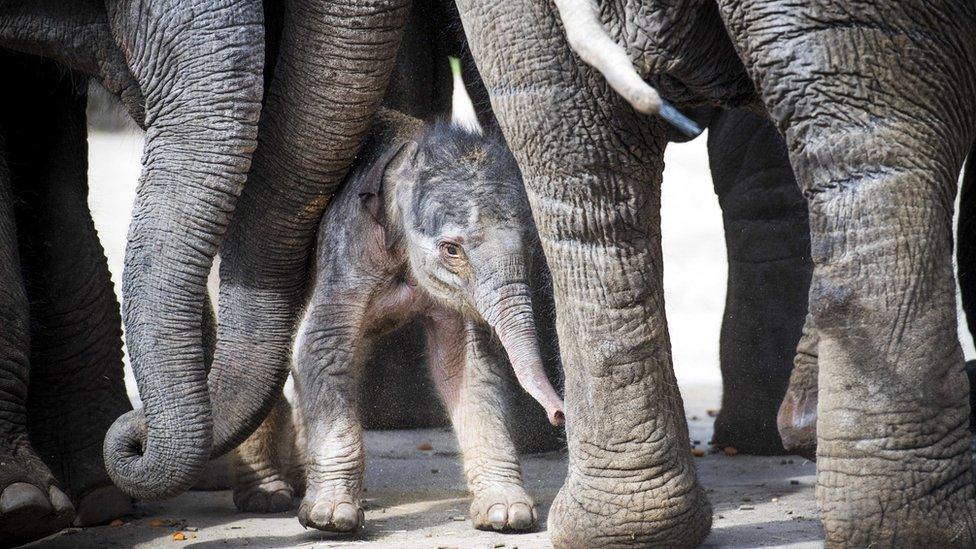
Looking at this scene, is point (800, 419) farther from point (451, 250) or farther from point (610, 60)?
point (451, 250)

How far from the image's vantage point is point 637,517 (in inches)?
145

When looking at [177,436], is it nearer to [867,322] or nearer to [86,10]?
[86,10]

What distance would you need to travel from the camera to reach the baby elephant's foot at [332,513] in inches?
172

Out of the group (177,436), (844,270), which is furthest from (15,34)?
(844,270)

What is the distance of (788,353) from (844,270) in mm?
2561

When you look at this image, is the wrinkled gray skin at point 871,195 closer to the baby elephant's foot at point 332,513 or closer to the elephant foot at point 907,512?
the elephant foot at point 907,512

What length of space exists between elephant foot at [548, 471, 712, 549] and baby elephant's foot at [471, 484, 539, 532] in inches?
25.3

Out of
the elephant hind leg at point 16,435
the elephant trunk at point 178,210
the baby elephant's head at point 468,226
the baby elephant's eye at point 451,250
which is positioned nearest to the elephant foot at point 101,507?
the elephant hind leg at point 16,435

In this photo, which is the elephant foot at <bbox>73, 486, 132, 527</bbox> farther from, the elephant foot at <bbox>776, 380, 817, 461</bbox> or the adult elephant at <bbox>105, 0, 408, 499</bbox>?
the elephant foot at <bbox>776, 380, 817, 461</bbox>

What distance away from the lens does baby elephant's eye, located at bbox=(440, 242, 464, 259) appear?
14.9 feet

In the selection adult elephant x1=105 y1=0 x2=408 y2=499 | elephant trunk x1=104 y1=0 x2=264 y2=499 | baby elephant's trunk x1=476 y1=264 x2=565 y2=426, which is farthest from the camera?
adult elephant x1=105 y1=0 x2=408 y2=499

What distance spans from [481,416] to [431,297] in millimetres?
389

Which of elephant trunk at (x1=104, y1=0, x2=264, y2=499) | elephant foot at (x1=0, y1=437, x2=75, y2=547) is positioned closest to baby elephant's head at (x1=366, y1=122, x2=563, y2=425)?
elephant trunk at (x1=104, y1=0, x2=264, y2=499)

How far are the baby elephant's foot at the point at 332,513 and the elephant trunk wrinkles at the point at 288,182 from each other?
0.46 meters
